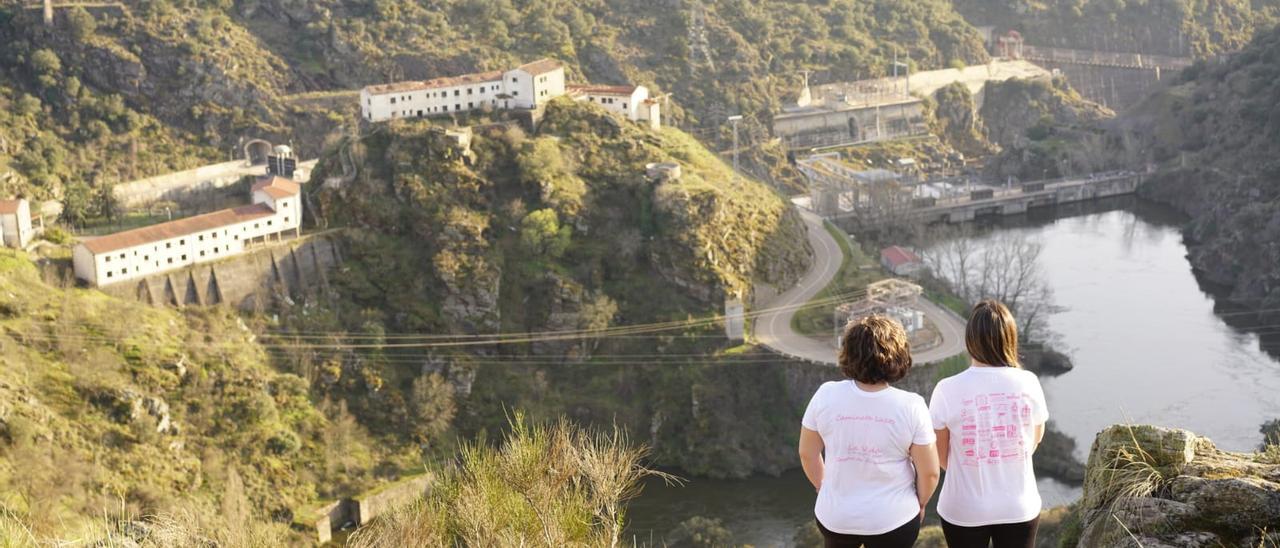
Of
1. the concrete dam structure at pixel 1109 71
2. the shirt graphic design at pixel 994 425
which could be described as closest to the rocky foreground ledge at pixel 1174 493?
the shirt graphic design at pixel 994 425

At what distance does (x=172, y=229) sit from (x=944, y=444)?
34899 millimetres

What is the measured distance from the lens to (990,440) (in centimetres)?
840

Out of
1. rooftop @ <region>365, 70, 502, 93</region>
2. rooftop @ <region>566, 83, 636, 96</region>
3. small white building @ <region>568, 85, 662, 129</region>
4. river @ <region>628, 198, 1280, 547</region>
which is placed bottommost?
river @ <region>628, 198, 1280, 547</region>

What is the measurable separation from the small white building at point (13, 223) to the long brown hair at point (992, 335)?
35.9 m

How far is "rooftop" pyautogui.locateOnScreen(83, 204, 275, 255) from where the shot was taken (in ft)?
125

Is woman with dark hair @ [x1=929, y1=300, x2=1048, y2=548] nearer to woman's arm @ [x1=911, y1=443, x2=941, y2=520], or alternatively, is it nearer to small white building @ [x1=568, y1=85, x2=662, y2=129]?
woman's arm @ [x1=911, y1=443, x2=941, y2=520]

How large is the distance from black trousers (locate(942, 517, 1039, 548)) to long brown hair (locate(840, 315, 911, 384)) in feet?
3.96

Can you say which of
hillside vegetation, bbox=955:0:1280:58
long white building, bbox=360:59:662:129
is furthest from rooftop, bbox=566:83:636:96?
hillside vegetation, bbox=955:0:1280:58

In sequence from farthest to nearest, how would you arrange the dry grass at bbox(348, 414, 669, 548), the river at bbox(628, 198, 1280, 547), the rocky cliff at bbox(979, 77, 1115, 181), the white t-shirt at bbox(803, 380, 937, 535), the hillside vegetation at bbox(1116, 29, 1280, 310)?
the rocky cliff at bbox(979, 77, 1115, 181) → the hillside vegetation at bbox(1116, 29, 1280, 310) → the river at bbox(628, 198, 1280, 547) → the dry grass at bbox(348, 414, 669, 548) → the white t-shirt at bbox(803, 380, 937, 535)

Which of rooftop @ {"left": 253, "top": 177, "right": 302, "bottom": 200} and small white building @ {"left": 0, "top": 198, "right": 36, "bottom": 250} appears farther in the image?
rooftop @ {"left": 253, "top": 177, "right": 302, "bottom": 200}

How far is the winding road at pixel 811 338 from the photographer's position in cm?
4006

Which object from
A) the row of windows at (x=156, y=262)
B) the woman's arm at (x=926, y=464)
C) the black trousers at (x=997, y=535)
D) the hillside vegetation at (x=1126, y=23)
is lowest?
the row of windows at (x=156, y=262)

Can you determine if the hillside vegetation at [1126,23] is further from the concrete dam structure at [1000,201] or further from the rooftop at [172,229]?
the rooftop at [172,229]

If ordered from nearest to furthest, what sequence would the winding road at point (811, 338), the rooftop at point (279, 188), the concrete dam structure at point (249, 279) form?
the concrete dam structure at point (249, 279), the winding road at point (811, 338), the rooftop at point (279, 188)
